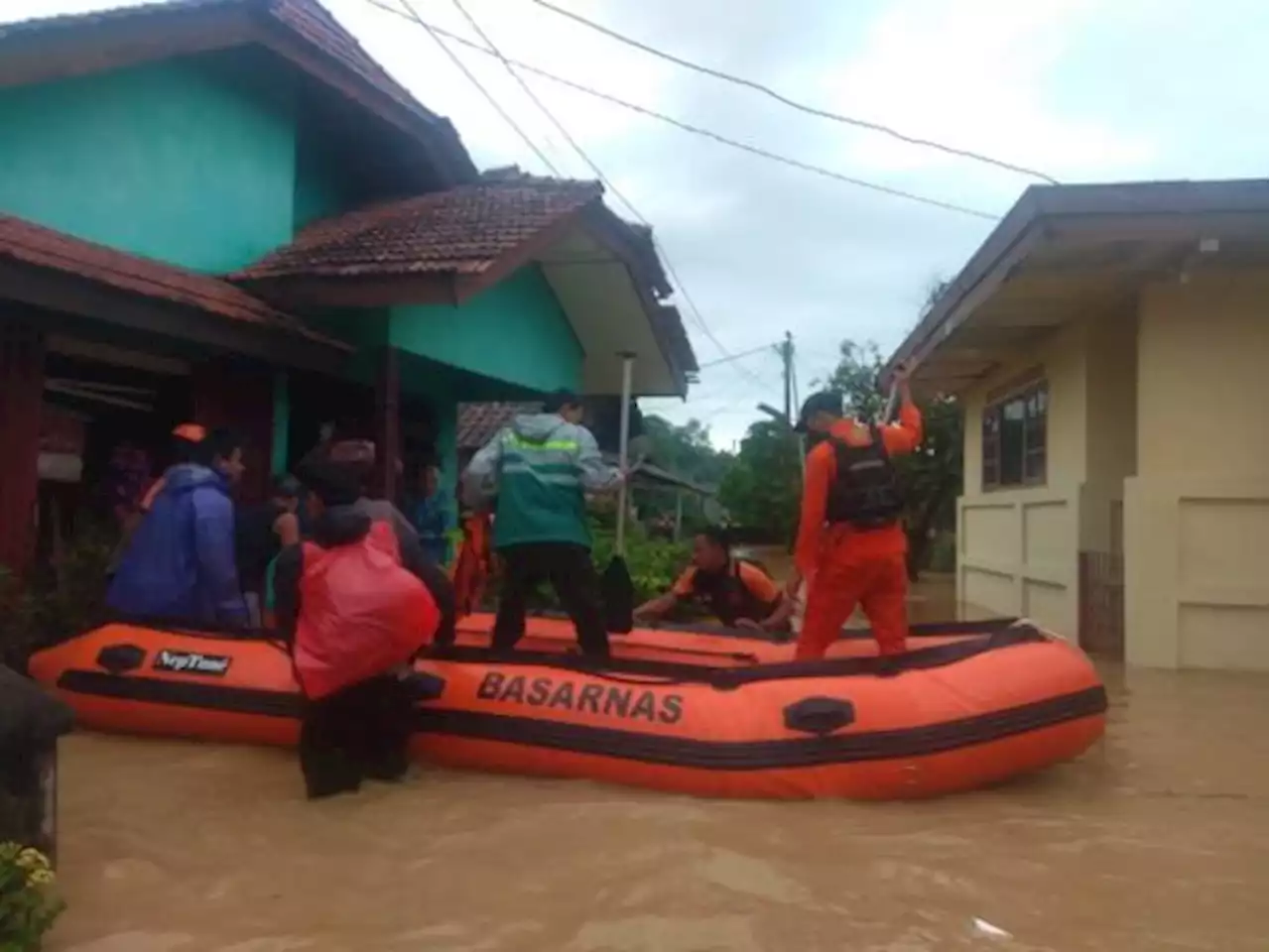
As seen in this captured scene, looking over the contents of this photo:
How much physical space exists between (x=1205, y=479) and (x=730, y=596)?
3579 millimetres

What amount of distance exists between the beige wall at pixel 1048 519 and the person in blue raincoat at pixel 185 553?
278 inches

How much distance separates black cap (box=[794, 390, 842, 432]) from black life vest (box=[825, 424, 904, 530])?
9.5 inches

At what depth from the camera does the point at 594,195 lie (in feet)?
31.9

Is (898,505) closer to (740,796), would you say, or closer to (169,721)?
(740,796)

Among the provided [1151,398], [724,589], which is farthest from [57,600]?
[1151,398]

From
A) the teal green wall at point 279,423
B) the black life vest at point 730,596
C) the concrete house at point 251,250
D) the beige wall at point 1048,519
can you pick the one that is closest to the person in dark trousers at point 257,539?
the concrete house at point 251,250

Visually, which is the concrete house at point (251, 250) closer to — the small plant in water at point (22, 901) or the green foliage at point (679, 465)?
the small plant in water at point (22, 901)

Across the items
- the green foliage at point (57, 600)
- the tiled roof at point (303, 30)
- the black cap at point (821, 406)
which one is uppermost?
the tiled roof at point (303, 30)

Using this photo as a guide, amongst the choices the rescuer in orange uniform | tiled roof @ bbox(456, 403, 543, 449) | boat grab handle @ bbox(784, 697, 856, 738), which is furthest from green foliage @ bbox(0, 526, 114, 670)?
tiled roof @ bbox(456, 403, 543, 449)

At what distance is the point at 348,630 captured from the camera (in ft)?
16.9

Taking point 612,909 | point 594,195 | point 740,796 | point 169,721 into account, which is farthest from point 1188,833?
point 594,195

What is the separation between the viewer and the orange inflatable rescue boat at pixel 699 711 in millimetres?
5320

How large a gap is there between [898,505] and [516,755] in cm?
218

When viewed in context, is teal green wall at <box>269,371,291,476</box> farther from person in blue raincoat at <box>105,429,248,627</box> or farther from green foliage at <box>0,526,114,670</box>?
person in blue raincoat at <box>105,429,248,627</box>
